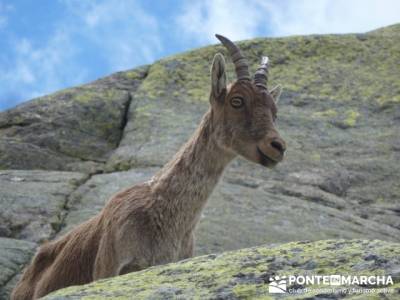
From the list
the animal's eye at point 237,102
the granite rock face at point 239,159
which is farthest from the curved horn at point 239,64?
the granite rock face at point 239,159

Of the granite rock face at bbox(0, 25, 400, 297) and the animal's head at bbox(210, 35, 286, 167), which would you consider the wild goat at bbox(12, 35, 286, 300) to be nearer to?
the animal's head at bbox(210, 35, 286, 167)

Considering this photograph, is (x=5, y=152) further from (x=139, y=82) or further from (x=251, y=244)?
(x=251, y=244)

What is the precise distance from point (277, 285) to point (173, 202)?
5.57m

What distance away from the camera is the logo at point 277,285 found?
16.4 ft

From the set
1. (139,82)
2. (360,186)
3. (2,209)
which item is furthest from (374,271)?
(139,82)

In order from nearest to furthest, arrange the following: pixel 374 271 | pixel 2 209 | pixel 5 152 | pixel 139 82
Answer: pixel 374 271 < pixel 2 209 < pixel 5 152 < pixel 139 82

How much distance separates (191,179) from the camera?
427 inches

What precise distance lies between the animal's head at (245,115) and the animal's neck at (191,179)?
184 millimetres

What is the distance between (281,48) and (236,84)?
10884 mm

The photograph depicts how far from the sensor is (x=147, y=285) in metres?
5.46

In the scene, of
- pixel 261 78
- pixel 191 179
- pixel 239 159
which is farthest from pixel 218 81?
pixel 239 159

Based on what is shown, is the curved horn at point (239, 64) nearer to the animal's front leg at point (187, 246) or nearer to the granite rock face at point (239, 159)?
the animal's front leg at point (187, 246)

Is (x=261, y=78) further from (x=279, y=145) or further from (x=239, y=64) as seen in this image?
(x=279, y=145)

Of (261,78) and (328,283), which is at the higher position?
(261,78)
